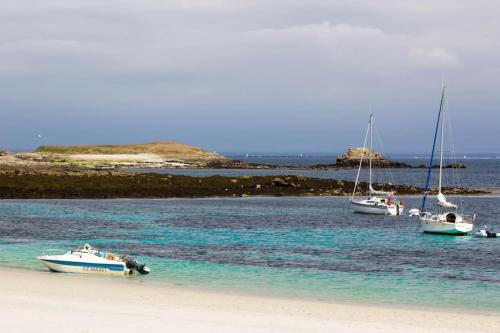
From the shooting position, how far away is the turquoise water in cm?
3209

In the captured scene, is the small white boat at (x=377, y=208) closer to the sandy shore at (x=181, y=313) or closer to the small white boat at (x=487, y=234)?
the small white boat at (x=487, y=234)

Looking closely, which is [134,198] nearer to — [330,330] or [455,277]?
[455,277]

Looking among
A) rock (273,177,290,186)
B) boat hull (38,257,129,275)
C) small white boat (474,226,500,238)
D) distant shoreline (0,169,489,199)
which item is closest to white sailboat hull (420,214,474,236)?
small white boat (474,226,500,238)

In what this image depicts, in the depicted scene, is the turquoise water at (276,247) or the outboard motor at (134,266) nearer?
the turquoise water at (276,247)

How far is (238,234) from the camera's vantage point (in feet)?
172

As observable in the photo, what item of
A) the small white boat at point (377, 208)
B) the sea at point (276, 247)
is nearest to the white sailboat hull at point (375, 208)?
the small white boat at point (377, 208)

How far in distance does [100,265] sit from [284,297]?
29.4 feet

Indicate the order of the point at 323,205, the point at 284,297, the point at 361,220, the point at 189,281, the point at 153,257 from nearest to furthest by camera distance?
the point at 284,297
the point at 189,281
the point at 153,257
the point at 361,220
the point at 323,205

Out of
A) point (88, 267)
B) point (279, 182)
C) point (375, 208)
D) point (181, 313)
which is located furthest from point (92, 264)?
point (279, 182)

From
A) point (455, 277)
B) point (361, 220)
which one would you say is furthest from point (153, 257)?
point (361, 220)

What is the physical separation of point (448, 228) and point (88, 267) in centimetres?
3095

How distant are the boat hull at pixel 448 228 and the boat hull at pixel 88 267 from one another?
29672mm

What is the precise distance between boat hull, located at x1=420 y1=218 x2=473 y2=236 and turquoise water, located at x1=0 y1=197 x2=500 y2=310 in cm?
104

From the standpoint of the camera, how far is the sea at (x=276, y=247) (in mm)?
31875
